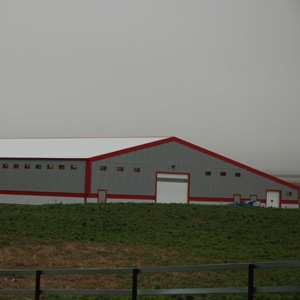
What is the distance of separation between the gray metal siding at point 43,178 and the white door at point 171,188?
7.20m

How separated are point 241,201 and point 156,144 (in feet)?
33.5

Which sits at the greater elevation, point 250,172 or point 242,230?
point 250,172

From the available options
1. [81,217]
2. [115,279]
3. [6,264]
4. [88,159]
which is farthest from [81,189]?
[115,279]

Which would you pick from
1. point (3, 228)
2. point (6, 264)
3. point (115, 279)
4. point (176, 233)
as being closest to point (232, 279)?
point (115, 279)

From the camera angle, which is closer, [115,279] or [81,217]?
[115,279]

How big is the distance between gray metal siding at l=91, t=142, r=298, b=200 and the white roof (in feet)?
5.19

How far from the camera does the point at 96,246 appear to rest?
3062 centimetres

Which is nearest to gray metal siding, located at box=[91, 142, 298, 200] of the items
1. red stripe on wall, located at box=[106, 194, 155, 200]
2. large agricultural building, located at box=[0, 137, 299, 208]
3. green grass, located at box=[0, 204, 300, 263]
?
large agricultural building, located at box=[0, 137, 299, 208]

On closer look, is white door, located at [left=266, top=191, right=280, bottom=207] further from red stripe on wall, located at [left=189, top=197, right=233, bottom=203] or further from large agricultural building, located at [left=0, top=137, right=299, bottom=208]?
red stripe on wall, located at [left=189, top=197, right=233, bottom=203]

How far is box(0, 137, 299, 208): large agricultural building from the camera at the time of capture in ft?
175

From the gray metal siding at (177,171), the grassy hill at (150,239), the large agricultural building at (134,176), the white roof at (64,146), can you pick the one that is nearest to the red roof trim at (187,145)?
the large agricultural building at (134,176)

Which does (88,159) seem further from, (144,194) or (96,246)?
(96,246)

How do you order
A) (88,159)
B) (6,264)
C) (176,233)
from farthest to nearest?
(88,159)
(176,233)
(6,264)

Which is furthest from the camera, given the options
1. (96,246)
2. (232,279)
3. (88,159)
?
(88,159)
